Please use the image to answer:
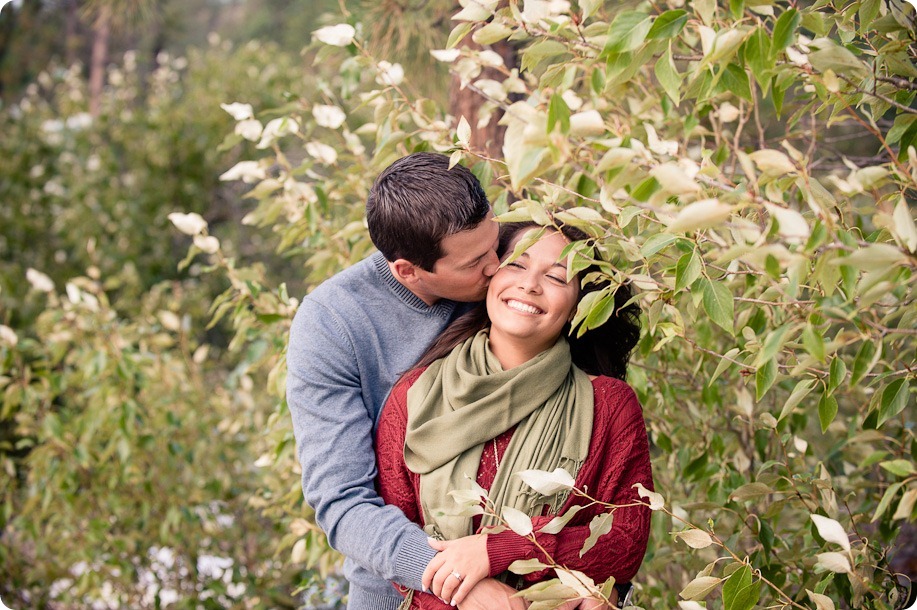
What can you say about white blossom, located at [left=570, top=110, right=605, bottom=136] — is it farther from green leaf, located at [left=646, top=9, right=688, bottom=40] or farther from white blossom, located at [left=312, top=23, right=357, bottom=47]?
white blossom, located at [left=312, top=23, right=357, bottom=47]

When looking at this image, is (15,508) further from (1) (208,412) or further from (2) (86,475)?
Result: (1) (208,412)

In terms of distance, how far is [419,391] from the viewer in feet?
5.84

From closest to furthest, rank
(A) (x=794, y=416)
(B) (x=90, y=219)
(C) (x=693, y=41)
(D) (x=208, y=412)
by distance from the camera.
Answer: (C) (x=693, y=41)
(A) (x=794, y=416)
(D) (x=208, y=412)
(B) (x=90, y=219)

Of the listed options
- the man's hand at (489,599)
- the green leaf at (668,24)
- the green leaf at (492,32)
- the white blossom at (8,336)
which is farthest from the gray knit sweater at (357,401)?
the white blossom at (8,336)

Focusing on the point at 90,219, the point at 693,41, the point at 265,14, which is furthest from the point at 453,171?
the point at 265,14

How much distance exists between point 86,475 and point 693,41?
9.54ft

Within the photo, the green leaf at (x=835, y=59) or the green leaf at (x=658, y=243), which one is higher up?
the green leaf at (x=835, y=59)

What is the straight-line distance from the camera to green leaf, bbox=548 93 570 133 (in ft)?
3.30

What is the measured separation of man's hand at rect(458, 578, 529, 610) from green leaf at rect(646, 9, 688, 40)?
1014 millimetres

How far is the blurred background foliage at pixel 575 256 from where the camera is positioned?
1.23 m

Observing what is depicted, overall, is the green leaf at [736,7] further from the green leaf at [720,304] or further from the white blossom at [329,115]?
the white blossom at [329,115]

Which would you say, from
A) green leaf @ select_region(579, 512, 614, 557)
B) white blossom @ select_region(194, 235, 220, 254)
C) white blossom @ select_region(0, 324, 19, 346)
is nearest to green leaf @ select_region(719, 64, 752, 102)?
green leaf @ select_region(579, 512, 614, 557)

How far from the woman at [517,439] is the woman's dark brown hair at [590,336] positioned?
7 cm

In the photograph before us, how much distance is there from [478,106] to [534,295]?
4.22ft
